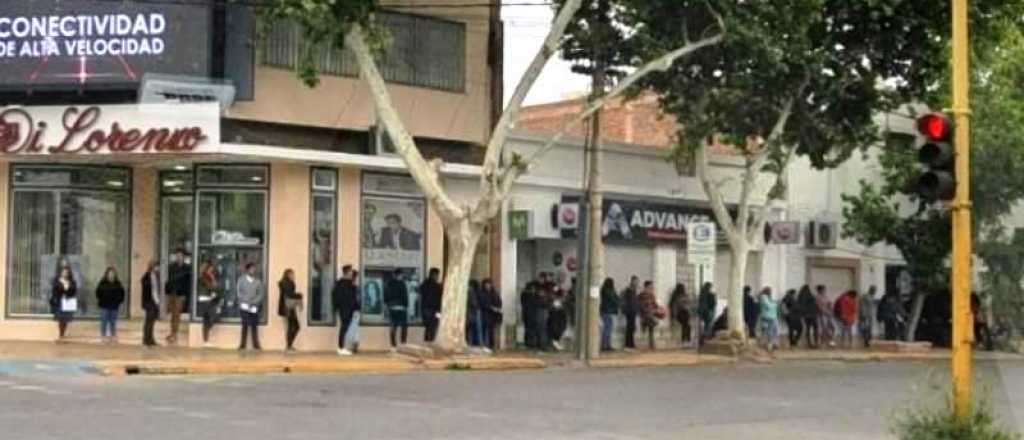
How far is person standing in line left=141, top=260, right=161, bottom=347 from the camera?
27.9 m

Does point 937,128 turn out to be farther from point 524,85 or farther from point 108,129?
point 108,129

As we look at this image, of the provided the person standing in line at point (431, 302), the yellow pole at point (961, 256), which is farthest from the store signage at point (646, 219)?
the yellow pole at point (961, 256)

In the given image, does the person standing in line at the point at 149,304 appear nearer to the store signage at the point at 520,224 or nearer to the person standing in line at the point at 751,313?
the store signage at the point at 520,224

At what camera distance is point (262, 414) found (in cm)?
1616

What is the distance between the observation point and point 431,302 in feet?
96.8

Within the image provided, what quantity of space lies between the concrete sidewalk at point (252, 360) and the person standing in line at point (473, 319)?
69 centimetres

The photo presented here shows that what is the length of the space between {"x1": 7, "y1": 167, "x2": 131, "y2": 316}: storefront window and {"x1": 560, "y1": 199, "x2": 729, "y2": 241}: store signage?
32.2 ft

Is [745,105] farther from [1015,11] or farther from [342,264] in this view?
[342,264]

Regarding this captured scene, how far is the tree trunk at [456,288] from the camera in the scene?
26094 mm

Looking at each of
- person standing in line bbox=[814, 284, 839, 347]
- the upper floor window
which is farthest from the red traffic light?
person standing in line bbox=[814, 284, 839, 347]

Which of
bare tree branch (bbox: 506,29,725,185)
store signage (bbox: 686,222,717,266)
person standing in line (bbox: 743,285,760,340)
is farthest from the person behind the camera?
person standing in line (bbox: 743,285,760,340)

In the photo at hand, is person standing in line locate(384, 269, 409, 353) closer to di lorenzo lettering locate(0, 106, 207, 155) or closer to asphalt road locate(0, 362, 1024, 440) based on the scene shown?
asphalt road locate(0, 362, 1024, 440)

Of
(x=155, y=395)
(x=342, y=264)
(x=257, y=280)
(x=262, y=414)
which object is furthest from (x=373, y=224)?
(x=262, y=414)

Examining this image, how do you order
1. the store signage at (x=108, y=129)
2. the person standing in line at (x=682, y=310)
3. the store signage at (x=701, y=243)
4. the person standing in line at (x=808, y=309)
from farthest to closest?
1. the person standing in line at (x=808, y=309)
2. the person standing in line at (x=682, y=310)
3. the store signage at (x=701, y=243)
4. the store signage at (x=108, y=129)
